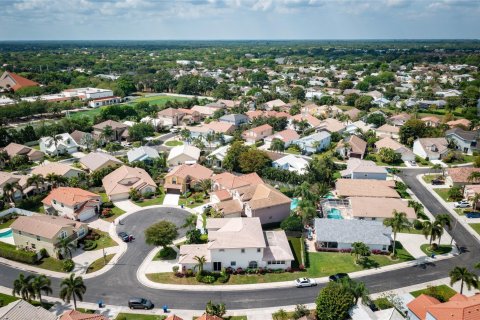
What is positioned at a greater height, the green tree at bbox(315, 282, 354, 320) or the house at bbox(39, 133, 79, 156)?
the house at bbox(39, 133, 79, 156)

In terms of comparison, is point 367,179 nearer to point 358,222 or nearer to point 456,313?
point 358,222

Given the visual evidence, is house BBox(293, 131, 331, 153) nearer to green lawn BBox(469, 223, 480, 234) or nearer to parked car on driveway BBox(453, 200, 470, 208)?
parked car on driveway BBox(453, 200, 470, 208)

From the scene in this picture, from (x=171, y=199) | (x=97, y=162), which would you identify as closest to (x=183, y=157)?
(x=171, y=199)

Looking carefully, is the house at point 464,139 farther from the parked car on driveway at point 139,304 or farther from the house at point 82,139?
the house at point 82,139

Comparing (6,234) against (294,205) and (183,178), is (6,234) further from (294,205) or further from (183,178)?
(294,205)

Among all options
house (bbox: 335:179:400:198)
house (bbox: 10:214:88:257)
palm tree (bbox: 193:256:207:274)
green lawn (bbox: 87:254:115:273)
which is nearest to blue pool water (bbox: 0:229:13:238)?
house (bbox: 10:214:88:257)

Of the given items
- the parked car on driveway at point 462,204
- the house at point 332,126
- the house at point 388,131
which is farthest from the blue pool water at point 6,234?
the house at point 388,131
